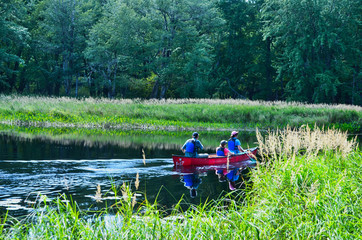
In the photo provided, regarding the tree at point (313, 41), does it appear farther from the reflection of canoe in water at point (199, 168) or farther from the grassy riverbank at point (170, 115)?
the reflection of canoe in water at point (199, 168)

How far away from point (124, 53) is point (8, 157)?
105 feet

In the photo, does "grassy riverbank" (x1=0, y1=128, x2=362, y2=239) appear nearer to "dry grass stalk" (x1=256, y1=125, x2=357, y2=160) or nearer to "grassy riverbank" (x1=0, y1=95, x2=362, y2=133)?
"dry grass stalk" (x1=256, y1=125, x2=357, y2=160)

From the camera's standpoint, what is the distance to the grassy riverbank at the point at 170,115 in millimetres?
26672

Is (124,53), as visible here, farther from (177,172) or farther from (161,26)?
(177,172)

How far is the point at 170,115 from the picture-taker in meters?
29.4

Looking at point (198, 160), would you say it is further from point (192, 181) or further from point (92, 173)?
point (92, 173)

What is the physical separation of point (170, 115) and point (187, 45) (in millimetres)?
17658

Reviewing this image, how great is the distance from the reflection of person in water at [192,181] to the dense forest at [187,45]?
30116 millimetres

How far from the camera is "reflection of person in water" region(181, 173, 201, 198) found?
34.9 feet

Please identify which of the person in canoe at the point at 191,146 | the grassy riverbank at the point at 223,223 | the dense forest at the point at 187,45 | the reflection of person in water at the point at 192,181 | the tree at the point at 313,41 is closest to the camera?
the grassy riverbank at the point at 223,223

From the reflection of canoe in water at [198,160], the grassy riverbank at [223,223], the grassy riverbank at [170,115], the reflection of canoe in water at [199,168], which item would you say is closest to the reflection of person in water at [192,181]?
the reflection of canoe in water at [199,168]

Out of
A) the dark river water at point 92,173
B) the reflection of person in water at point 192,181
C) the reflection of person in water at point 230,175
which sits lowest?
the reflection of person in water at point 230,175

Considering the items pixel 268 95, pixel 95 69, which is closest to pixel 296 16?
pixel 268 95

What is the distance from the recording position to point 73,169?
12.5 metres
